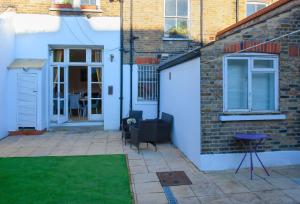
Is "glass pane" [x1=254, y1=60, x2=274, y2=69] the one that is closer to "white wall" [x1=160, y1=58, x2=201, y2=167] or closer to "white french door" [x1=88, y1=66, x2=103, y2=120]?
"white wall" [x1=160, y1=58, x2=201, y2=167]

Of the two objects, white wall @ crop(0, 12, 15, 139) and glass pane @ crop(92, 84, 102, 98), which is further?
glass pane @ crop(92, 84, 102, 98)

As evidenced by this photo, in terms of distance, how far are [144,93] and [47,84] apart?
383cm

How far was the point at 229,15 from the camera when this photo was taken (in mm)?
13469

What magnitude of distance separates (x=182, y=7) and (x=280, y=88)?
7351 millimetres

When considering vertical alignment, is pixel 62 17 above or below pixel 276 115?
above

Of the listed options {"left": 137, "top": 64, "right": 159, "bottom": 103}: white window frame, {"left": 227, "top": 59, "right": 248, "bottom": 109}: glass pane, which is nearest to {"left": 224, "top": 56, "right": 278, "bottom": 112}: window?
{"left": 227, "top": 59, "right": 248, "bottom": 109}: glass pane

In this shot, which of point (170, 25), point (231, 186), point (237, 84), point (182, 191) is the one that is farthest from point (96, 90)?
point (231, 186)

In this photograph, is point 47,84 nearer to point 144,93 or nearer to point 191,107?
point 144,93

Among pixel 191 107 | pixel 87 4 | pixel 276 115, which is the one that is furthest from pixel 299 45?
pixel 87 4

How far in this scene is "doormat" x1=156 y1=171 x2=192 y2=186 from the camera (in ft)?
20.0

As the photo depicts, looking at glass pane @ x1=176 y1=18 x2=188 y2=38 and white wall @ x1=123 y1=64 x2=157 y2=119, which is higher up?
glass pane @ x1=176 y1=18 x2=188 y2=38

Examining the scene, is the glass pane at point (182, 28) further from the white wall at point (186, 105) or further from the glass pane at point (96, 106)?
the glass pane at point (96, 106)

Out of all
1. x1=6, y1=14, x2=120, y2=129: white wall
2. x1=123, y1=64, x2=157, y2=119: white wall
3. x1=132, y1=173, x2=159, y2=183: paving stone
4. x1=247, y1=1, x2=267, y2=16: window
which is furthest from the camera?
x1=247, y1=1, x2=267, y2=16: window

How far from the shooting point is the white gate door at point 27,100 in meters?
12.0
